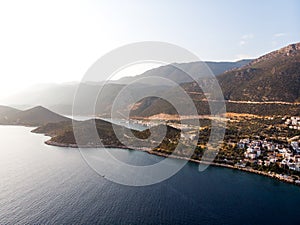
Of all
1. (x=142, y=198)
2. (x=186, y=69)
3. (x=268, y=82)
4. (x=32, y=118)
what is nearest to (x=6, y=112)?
(x=32, y=118)

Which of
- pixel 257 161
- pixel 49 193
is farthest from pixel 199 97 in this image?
pixel 49 193

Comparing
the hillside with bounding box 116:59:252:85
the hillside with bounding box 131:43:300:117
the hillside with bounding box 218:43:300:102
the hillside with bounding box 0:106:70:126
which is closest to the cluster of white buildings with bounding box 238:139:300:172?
the hillside with bounding box 131:43:300:117

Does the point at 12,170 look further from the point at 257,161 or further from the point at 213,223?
the point at 257,161

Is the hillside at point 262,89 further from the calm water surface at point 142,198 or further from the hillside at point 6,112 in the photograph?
the hillside at point 6,112

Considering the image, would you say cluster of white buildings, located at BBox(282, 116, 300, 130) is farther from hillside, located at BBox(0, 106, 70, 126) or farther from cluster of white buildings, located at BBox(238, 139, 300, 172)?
hillside, located at BBox(0, 106, 70, 126)

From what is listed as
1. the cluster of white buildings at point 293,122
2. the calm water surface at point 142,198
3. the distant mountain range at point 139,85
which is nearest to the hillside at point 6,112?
the distant mountain range at point 139,85

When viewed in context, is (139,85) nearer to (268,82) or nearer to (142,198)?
(268,82)
